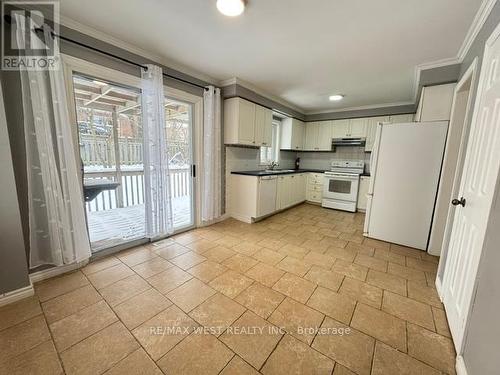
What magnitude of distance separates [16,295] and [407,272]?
3818 millimetres

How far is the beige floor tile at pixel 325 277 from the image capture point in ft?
6.54

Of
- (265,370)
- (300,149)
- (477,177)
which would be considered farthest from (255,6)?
(300,149)

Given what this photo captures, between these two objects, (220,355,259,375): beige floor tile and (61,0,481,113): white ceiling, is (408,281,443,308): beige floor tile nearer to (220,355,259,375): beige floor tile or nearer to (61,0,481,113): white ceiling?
(220,355,259,375): beige floor tile

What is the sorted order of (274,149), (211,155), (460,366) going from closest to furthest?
(460,366) < (211,155) < (274,149)

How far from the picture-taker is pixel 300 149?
18.5 ft

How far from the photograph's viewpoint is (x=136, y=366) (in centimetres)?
119

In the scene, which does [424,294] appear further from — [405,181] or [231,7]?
[231,7]

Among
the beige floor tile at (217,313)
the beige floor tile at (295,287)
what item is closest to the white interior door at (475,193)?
the beige floor tile at (295,287)

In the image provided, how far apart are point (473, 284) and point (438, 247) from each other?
1.95 metres

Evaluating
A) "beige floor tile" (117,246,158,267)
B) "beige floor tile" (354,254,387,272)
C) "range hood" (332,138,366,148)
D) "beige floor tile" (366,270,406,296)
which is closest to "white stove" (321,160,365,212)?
"range hood" (332,138,366,148)

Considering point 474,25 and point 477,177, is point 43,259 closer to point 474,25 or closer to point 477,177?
point 477,177

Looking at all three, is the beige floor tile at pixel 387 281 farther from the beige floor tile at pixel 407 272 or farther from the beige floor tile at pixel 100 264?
the beige floor tile at pixel 100 264

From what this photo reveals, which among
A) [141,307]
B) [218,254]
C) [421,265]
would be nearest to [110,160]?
[218,254]

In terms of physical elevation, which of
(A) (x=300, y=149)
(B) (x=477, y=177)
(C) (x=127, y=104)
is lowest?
(B) (x=477, y=177)
